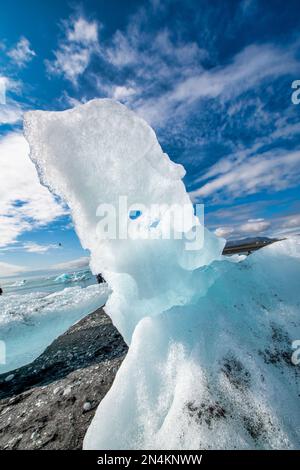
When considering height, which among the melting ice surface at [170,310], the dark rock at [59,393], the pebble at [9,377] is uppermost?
the melting ice surface at [170,310]

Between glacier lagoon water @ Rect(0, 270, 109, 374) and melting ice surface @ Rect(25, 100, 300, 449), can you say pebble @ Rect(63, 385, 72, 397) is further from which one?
glacier lagoon water @ Rect(0, 270, 109, 374)

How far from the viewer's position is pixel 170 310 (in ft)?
11.5

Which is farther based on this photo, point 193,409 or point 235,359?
point 235,359

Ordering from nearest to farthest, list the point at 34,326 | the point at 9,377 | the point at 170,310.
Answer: the point at 170,310, the point at 9,377, the point at 34,326

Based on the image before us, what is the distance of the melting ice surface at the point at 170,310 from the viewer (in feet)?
7.65

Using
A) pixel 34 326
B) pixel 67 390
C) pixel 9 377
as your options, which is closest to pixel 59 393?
pixel 67 390

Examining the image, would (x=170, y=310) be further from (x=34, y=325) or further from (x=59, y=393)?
(x=34, y=325)

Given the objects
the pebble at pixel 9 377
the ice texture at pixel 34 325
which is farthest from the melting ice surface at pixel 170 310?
the ice texture at pixel 34 325

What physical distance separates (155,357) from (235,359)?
0.96 m

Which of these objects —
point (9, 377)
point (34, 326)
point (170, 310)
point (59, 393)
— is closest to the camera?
point (170, 310)

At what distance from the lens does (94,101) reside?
3658 mm

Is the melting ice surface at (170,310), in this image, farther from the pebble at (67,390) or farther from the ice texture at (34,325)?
the ice texture at (34,325)

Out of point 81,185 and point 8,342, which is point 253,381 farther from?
point 8,342
